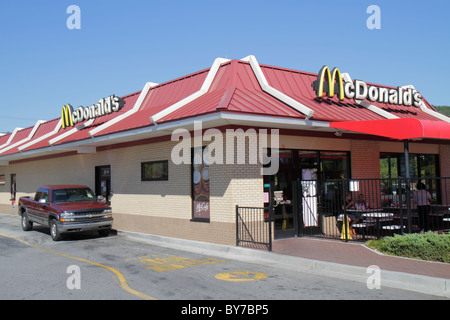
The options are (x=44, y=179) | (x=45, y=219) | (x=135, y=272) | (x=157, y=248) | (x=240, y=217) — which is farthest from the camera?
(x=44, y=179)

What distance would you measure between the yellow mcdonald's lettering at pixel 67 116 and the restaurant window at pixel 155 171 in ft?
24.9

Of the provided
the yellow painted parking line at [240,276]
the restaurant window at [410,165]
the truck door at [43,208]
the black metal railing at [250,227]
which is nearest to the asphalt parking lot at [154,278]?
the yellow painted parking line at [240,276]

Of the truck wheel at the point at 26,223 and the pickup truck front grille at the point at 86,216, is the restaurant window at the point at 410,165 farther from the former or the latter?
the truck wheel at the point at 26,223

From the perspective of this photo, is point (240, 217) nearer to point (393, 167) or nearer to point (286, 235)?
point (286, 235)

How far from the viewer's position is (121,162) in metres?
17.4

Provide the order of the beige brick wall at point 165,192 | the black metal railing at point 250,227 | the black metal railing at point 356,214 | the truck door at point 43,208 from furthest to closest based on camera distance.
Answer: the truck door at point 43,208
the black metal railing at point 356,214
the beige brick wall at point 165,192
the black metal railing at point 250,227

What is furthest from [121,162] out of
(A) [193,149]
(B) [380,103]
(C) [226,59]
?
(B) [380,103]

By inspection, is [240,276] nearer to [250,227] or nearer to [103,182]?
[250,227]

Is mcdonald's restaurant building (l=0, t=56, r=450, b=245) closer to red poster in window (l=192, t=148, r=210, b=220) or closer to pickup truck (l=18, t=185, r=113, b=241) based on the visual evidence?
red poster in window (l=192, t=148, r=210, b=220)

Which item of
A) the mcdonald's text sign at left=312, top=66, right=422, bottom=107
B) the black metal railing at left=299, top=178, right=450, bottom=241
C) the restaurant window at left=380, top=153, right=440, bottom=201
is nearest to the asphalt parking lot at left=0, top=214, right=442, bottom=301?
the black metal railing at left=299, top=178, right=450, bottom=241

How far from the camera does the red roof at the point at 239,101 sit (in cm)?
1173

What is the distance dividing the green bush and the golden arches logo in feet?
19.4

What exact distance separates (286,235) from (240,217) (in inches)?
85.0

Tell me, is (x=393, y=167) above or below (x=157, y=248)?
above
